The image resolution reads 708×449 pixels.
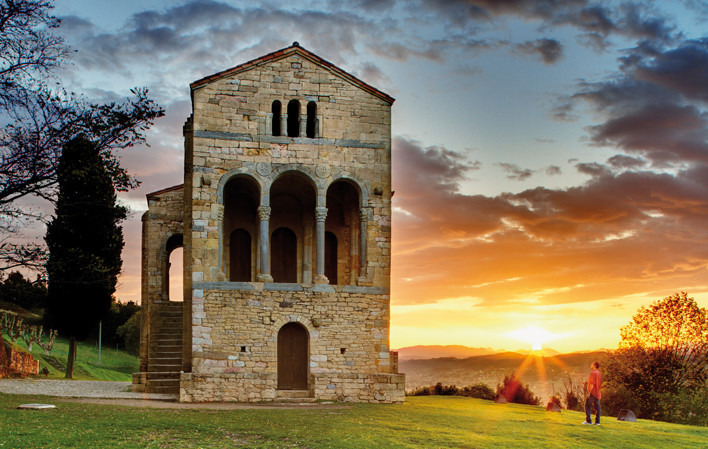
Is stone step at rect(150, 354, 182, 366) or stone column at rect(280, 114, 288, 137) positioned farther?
stone step at rect(150, 354, 182, 366)

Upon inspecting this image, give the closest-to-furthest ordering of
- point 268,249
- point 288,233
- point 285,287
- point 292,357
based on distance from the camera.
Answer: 1. point 285,287
2. point 292,357
3. point 268,249
4. point 288,233

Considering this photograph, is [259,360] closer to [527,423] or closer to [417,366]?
[527,423]

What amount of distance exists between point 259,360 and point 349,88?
1121 centimetres

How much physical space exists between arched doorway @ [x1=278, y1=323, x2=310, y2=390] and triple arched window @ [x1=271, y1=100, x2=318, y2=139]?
7500 millimetres

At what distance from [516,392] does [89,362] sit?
33974 millimetres

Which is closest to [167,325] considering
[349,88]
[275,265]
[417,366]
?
[275,265]

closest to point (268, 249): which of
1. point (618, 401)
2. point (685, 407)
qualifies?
point (618, 401)

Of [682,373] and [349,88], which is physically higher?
[349,88]

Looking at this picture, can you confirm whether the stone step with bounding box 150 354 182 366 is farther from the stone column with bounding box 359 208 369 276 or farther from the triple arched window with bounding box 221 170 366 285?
the stone column with bounding box 359 208 369 276

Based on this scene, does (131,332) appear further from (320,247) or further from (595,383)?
(595,383)

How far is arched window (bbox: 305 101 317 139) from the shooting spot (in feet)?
89.4

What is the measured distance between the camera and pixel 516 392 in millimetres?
34812

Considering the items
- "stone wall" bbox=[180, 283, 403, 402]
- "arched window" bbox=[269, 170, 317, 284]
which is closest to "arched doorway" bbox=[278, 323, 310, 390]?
"stone wall" bbox=[180, 283, 403, 402]

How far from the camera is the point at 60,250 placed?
35062mm
